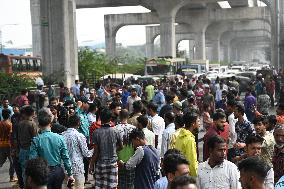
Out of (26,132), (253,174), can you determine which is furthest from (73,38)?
(253,174)

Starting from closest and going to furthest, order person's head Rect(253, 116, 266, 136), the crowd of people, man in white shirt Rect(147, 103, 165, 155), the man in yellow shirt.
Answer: the crowd of people < the man in yellow shirt < person's head Rect(253, 116, 266, 136) < man in white shirt Rect(147, 103, 165, 155)

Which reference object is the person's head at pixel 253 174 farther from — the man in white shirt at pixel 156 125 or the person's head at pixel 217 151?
the man in white shirt at pixel 156 125

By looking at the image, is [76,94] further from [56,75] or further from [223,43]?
[223,43]

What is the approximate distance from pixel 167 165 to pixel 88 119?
6.14 meters

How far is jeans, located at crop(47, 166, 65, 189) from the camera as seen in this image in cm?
744

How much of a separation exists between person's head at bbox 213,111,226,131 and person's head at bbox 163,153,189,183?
10.4ft

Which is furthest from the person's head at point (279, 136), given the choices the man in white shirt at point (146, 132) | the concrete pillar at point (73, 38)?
the concrete pillar at point (73, 38)

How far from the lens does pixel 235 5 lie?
70.1m

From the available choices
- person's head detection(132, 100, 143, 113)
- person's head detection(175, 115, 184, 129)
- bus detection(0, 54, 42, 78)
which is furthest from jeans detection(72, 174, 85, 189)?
bus detection(0, 54, 42, 78)

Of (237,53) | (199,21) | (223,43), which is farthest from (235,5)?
(237,53)

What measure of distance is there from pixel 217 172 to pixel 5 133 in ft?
21.9

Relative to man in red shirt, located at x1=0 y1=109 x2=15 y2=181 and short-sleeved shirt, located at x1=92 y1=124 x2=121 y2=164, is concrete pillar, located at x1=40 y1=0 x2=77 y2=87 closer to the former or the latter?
man in red shirt, located at x1=0 y1=109 x2=15 y2=181

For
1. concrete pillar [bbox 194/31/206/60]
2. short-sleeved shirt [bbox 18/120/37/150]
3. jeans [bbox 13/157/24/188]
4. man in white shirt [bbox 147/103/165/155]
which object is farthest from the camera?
concrete pillar [bbox 194/31/206/60]

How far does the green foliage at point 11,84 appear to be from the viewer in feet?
78.3
